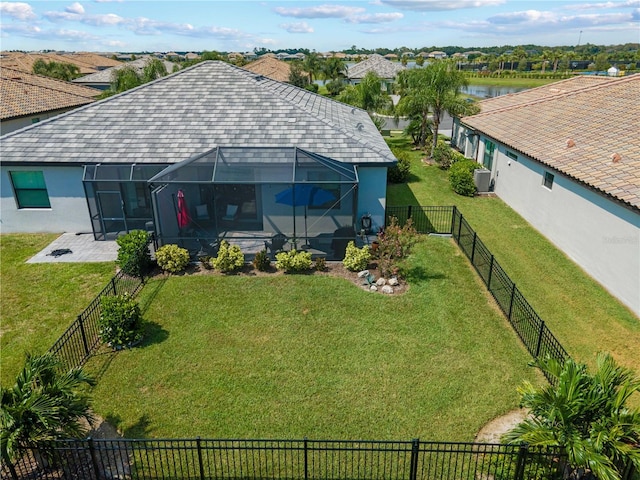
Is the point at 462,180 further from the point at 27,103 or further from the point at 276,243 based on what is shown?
the point at 27,103

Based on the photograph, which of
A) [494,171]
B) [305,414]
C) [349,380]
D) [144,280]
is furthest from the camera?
[494,171]

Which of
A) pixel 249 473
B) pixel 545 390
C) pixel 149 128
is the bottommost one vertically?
pixel 249 473

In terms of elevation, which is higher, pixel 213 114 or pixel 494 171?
pixel 213 114

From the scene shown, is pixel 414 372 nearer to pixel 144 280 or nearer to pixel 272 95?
pixel 144 280

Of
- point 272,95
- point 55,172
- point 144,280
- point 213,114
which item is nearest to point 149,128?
point 213,114

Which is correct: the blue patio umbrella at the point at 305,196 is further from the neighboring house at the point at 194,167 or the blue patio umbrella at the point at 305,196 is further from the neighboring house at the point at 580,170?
the neighboring house at the point at 580,170

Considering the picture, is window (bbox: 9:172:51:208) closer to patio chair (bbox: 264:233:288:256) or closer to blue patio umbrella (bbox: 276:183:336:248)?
patio chair (bbox: 264:233:288:256)

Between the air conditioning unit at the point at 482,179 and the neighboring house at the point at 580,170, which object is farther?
the air conditioning unit at the point at 482,179

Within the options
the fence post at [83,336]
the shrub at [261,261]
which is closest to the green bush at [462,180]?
the shrub at [261,261]
